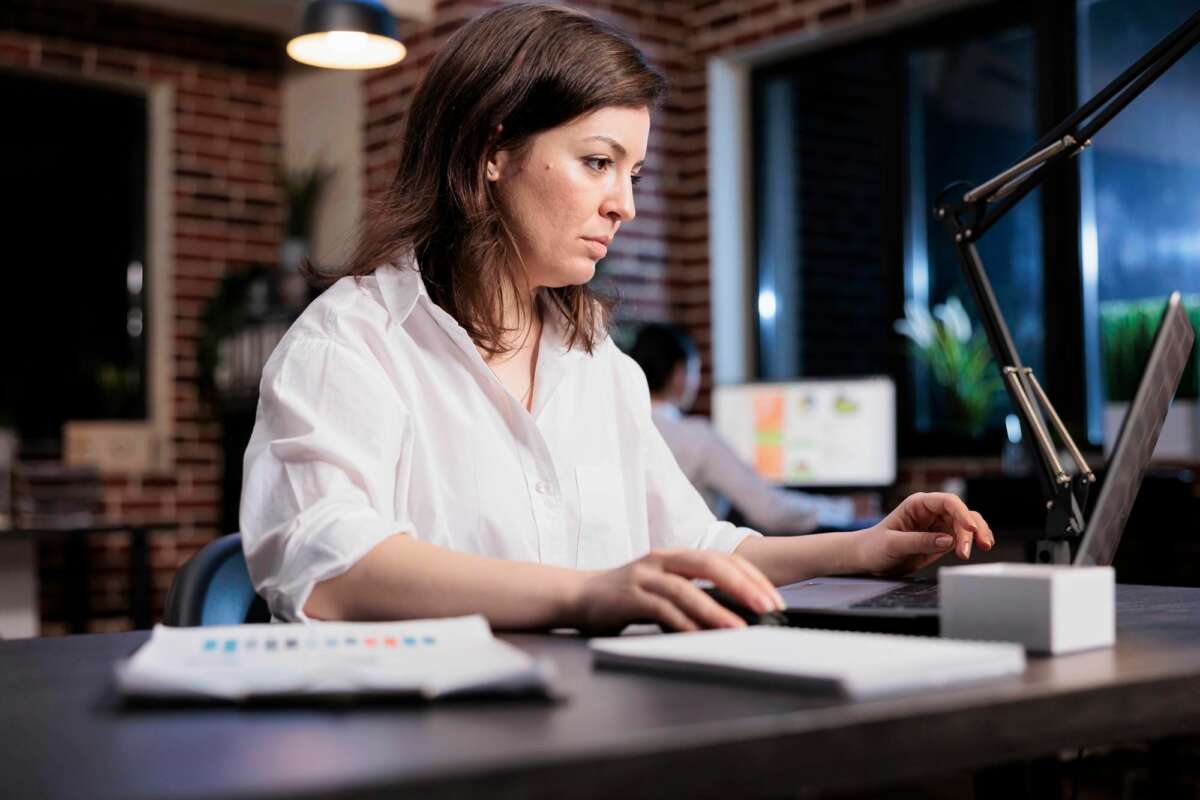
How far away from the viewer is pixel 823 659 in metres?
0.74

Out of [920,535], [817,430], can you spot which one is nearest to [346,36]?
[817,430]

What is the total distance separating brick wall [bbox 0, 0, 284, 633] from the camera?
16.3 ft

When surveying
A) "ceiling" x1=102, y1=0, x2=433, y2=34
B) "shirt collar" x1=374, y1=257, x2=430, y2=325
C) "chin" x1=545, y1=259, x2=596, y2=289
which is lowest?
"shirt collar" x1=374, y1=257, x2=430, y2=325

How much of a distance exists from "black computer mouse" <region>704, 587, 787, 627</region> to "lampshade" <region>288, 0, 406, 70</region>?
2.52 metres

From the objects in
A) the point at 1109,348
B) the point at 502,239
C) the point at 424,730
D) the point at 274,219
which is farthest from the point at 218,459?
the point at 424,730

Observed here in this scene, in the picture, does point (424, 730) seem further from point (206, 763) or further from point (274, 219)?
point (274, 219)

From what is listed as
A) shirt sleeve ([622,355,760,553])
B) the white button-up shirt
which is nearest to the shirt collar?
the white button-up shirt

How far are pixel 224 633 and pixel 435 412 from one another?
58cm

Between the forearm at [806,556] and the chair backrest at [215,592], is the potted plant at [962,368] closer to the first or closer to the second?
the forearm at [806,556]

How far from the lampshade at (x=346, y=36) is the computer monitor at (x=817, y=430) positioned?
1541 mm

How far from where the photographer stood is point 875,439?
4.01 metres

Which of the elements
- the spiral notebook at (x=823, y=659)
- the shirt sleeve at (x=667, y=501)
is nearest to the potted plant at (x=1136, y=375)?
the shirt sleeve at (x=667, y=501)

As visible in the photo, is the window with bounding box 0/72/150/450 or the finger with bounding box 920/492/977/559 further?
the window with bounding box 0/72/150/450

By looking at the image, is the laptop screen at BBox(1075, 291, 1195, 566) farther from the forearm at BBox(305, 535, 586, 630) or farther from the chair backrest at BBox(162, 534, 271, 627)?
the chair backrest at BBox(162, 534, 271, 627)
